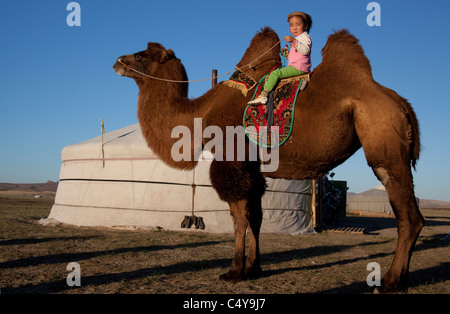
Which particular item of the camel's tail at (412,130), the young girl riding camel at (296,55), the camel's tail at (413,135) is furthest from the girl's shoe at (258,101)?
the camel's tail at (413,135)

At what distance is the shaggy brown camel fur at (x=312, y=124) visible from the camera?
3.77 m

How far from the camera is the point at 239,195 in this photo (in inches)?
173

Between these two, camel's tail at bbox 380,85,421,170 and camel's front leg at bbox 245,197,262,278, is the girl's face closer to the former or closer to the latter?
camel's tail at bbox 380,85,421,170

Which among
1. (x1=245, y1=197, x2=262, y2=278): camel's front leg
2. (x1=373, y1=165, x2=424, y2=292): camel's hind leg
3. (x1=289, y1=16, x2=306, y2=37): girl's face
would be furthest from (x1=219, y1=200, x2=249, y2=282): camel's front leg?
(x1=289, y1=16, x2=306, y2=37): girl's face

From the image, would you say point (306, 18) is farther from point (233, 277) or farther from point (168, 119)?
point (233, 277)

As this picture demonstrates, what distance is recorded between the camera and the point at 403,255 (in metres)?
3.73

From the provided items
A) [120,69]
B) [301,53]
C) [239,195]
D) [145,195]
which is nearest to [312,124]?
[301,53]

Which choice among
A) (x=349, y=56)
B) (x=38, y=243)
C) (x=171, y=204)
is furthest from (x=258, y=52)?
(x=171, y=204)

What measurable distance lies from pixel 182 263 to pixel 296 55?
3.34 meters

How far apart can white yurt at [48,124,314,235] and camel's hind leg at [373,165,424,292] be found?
6.64 metres

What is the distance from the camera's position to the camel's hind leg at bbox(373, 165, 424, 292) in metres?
3.72

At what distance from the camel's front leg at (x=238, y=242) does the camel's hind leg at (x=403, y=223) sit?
4.95 ft

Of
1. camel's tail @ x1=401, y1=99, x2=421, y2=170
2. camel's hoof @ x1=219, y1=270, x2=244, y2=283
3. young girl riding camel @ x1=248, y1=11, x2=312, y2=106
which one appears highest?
young girl riding camel @ x1=248, y1=11, x2=312, y2=106

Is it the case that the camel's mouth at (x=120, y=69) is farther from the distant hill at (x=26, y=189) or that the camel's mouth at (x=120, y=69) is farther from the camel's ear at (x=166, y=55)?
the distant hill at (x=26, y=189)
